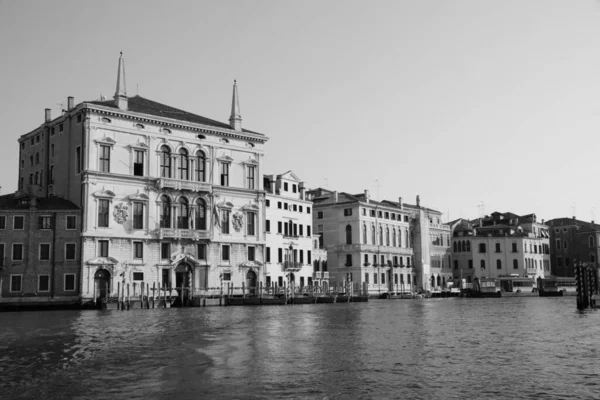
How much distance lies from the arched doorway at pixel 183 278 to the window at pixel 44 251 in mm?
9193

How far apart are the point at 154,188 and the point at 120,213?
10.4 feet

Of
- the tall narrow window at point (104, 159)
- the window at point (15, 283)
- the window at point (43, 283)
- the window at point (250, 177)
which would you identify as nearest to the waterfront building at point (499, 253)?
the window at point (250, 177)

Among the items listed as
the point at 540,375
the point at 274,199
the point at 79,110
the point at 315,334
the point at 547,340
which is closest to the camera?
the point at 540,375

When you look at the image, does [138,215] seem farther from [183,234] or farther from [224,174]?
[224,174]

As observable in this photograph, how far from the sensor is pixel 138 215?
1903 inches

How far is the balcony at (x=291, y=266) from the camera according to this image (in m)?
59.5

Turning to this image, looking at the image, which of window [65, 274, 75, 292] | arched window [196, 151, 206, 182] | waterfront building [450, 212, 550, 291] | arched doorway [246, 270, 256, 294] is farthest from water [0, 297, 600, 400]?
waterfront building [450, 212, 550, 291]

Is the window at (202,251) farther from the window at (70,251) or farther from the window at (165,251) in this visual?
the window at (70,251)

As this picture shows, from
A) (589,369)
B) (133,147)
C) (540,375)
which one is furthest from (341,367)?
(133,147)

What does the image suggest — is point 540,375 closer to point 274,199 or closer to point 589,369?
point 589,369

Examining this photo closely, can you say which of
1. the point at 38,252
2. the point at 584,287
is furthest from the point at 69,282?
the point at 584,287

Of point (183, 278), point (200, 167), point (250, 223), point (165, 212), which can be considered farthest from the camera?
point (250, 223)

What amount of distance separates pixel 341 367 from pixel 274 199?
4310cm

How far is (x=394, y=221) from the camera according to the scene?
7644 centimetres
